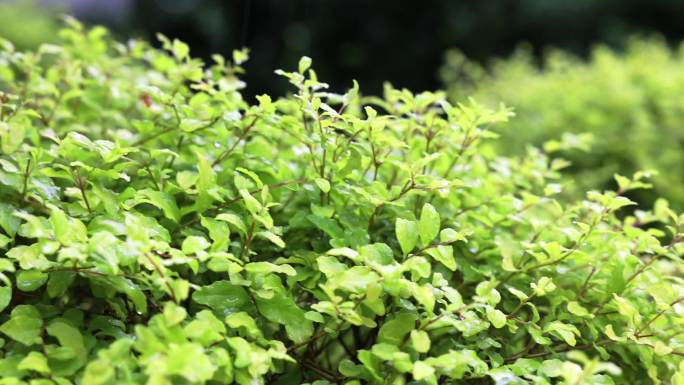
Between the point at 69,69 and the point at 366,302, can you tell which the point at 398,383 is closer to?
the point at 366,302

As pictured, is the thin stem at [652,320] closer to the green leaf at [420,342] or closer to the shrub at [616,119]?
the green leaf at [420,342]

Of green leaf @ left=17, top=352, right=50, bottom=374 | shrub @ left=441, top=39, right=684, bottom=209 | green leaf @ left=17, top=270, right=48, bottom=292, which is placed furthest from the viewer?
shrub @ left=441, top=39, right=684, bottom=209

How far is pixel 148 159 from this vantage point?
1670mm

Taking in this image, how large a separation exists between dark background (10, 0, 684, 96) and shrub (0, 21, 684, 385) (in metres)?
7.75

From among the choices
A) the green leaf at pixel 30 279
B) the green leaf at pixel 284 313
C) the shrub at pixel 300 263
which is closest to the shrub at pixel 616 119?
the shrub at pixel 300 263

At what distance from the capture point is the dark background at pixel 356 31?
9.75 metres

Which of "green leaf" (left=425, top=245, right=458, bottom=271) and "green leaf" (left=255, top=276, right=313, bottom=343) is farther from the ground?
"green leaf" (left=425, top=245, right=458, bottom=271)

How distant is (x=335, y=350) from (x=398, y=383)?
2.25 feet

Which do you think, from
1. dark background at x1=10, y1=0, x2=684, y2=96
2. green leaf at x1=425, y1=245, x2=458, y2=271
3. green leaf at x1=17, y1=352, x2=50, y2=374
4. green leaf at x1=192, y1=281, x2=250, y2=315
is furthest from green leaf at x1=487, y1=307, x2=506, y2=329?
dark background at x1=10, y1=0, x2=684, y2=96

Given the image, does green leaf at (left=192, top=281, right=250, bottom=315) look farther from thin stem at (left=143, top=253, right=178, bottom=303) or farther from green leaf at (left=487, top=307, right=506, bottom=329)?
green leaf at (left=487, top=307, right=506, bottom=329)

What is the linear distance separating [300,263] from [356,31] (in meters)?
8.99

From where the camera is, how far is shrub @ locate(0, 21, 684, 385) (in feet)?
4.06

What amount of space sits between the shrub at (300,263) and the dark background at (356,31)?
775 cm

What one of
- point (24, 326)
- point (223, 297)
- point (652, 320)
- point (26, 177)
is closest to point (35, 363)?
point (24, 326)
